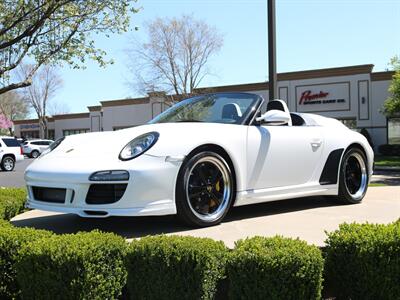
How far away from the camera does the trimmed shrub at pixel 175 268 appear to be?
2887 mm

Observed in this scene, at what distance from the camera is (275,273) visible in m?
2.77

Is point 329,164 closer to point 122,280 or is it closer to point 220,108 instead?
point 220,108

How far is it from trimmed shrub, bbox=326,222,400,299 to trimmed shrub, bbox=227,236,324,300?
0.90 feet

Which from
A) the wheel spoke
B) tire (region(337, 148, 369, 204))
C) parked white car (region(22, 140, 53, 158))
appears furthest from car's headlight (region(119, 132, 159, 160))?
parked white car (region(22, 140, 53, 158))

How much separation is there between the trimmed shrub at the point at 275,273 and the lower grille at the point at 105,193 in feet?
4.13

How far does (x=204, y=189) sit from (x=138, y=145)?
690 millimetres

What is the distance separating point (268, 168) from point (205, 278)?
6.45 feet

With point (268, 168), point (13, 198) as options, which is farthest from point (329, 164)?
point (13, 198)

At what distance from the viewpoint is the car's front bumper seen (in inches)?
149

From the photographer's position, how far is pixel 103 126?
4828 cm

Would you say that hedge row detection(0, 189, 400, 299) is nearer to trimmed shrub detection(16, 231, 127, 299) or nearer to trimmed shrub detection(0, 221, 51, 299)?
trimmed shrub detection(16, 231, 127, 299)

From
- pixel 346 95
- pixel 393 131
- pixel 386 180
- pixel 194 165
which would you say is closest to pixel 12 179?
pixel 386 180

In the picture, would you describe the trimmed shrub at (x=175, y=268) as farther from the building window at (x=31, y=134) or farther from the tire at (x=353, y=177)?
the building window at (x=31, y=134)

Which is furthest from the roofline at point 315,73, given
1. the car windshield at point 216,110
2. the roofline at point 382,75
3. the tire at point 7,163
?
the car windshield at point 216,110
